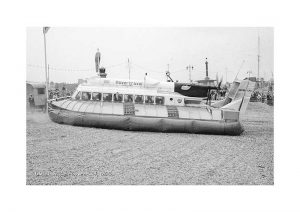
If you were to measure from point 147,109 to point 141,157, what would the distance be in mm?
4310

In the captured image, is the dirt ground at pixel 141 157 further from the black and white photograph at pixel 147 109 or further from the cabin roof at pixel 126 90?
the cabin roof at pixel 126 90

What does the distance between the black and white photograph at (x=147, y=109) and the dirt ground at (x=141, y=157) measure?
30 mm

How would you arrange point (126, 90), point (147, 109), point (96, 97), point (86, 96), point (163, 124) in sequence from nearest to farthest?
1. point (163, 124)
2. point (147, 109)
3. point (126, 90)
4. point (96, 97)
5. point (86, 96)

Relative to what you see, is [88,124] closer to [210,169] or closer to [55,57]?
[55,57]

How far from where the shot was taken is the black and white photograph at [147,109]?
9.15 metres

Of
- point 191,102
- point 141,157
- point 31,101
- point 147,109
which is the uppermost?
point 31,101

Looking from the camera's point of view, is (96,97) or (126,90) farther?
(96,97)

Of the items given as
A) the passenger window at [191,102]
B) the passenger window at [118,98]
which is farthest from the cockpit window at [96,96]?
the passenger window at [191,102]

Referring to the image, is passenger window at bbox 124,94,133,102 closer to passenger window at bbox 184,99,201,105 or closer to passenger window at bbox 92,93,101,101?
passenger window at bbox 92,93,101,101

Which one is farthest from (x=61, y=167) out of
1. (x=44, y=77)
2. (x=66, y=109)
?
(x=66, y=109)

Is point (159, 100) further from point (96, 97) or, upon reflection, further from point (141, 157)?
point (141, 157)

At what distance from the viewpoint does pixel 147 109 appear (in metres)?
14.1

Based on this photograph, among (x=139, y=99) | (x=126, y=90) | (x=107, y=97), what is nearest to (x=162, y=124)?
(x=139, y=99)

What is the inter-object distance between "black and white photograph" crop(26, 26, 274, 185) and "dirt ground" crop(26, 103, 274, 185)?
3 centimetres
